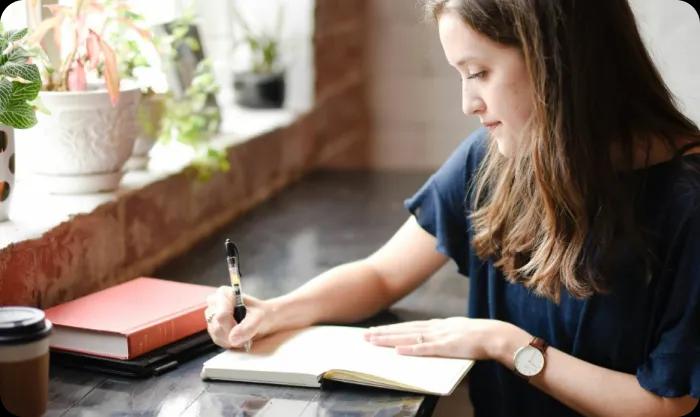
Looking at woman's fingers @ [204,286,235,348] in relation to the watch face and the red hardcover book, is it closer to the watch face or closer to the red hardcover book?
the red hardcover book

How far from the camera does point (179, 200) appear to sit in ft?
6.74

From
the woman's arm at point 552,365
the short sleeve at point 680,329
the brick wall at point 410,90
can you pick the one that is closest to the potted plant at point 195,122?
the woman's arm at point 552,365

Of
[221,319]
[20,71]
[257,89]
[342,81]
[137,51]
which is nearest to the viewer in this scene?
[20,71]

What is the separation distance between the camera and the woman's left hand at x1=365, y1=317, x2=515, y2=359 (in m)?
1.40

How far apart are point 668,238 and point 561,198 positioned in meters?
0.16

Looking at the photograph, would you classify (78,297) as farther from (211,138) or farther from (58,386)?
(211,138)

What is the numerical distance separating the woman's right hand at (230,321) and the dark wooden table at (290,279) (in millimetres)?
50

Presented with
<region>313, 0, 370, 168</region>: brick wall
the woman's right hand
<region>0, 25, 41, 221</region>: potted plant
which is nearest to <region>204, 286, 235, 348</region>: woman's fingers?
the woman's right hand

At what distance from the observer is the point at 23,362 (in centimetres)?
116

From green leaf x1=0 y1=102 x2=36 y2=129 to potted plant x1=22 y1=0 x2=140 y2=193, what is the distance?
0.88 ft

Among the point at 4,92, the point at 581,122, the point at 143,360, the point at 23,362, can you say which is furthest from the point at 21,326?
the point at 581,122

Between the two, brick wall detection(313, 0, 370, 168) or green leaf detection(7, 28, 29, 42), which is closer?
green leaf detection(7, 28, 29, 42)

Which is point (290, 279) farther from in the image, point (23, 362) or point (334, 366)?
point (23, 362)

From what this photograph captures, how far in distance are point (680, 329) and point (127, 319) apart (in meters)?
0.77
